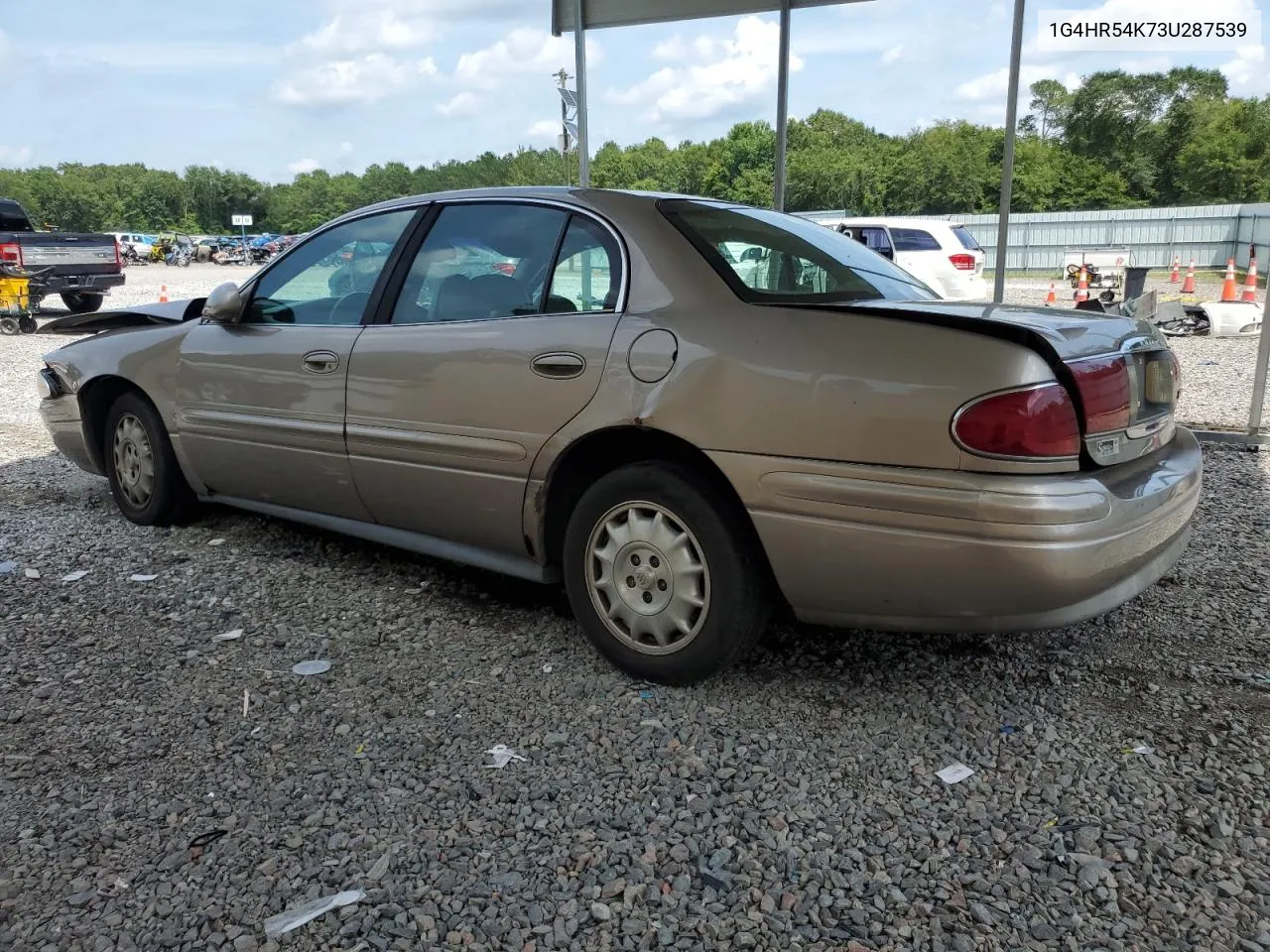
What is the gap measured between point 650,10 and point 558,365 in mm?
6693

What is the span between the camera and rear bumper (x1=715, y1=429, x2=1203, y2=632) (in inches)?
99.3

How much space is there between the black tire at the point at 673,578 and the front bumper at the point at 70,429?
3234 mm

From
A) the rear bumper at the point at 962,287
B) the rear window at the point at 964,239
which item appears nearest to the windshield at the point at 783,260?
the rear bumper at the point at 962,287

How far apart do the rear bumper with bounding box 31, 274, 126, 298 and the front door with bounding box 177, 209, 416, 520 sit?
14820 millimetres

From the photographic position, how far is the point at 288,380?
4.10m

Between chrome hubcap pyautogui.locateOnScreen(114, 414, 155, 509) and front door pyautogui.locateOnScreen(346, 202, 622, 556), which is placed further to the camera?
chrome hubcap pyautogui.locateOnScreen(114, 414, 155, 509)

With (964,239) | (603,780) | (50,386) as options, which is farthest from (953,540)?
(964,239)

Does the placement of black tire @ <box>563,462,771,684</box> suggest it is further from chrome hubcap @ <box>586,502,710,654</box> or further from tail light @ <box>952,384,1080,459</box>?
tail light @ <box>952,384,1080,459</box>

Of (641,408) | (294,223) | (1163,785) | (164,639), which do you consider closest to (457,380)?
(641,408)

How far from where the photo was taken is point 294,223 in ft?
364

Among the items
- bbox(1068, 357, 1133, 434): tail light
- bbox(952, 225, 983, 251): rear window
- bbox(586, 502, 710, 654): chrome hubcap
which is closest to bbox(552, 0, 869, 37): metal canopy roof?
bbox(1068, 357, 1133, 434): tail light

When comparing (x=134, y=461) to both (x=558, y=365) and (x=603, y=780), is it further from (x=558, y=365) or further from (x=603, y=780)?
(x=603, y=780)

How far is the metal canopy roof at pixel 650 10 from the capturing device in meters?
8.61

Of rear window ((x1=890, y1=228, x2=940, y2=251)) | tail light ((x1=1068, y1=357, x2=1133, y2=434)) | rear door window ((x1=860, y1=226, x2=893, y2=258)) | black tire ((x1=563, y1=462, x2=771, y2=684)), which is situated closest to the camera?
tail light ((x1=1068, y1=357, x2=1133, y2=434))
